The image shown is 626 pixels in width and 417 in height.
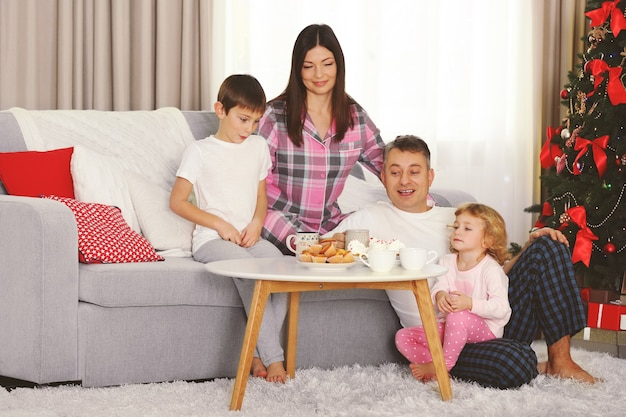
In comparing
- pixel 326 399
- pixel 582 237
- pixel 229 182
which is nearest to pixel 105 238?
pixel 229 182

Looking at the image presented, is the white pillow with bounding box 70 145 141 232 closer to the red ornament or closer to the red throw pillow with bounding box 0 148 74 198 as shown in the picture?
the red throw pillow with bounding box 0 148 74 198

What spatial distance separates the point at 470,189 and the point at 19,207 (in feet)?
8.42

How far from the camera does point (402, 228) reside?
297cm

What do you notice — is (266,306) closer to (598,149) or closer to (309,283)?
(309,283)

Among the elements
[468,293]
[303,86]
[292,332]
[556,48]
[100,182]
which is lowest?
[292,332]

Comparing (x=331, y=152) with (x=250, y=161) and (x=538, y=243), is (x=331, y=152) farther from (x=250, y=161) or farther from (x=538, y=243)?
(x=538, y=243)

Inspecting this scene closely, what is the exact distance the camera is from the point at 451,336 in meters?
2.66

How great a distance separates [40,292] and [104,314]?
19 cm

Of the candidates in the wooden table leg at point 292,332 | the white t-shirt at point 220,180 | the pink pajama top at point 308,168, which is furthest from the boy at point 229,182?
the wooden table leg at point 292,332

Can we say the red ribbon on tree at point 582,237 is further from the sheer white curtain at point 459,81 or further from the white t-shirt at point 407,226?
the sheer white curtain at point 459,81

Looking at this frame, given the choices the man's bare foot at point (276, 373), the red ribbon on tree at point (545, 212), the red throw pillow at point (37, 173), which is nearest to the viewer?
Answer: the man's bare foot at point (276, 373)

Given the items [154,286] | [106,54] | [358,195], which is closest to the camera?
[154,286]

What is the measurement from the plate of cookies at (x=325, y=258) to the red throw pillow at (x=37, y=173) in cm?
96

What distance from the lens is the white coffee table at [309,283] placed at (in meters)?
2.24
